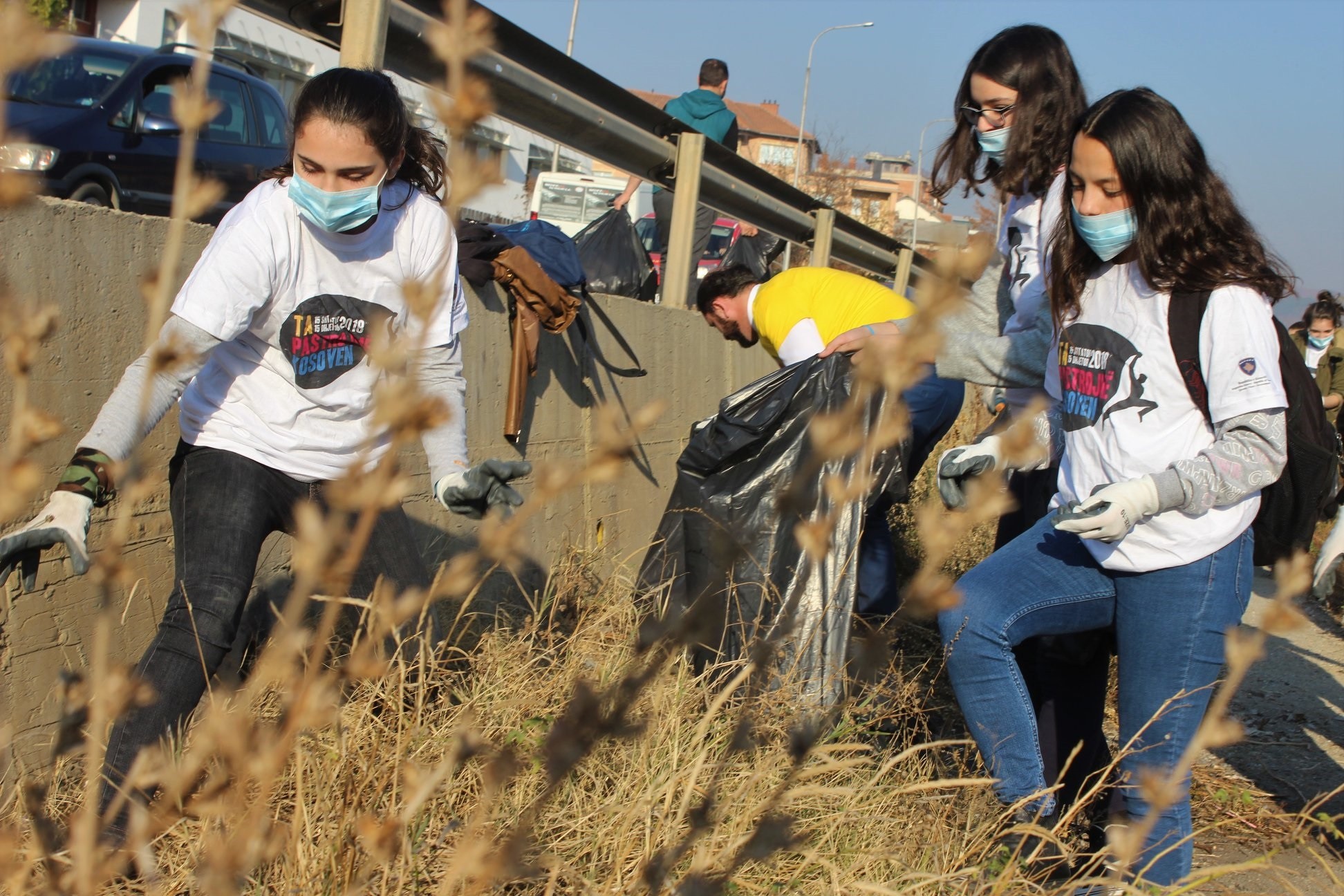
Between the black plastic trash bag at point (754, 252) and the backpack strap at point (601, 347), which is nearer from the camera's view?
the backpack strap at point (601, 347)

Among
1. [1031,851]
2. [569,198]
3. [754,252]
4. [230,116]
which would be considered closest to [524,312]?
[1031,851]

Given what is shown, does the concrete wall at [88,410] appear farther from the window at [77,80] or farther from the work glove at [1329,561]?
the window at [77,80]

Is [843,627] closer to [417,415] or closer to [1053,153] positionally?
[1053,153]

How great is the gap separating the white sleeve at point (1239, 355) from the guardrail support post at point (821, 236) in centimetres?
561

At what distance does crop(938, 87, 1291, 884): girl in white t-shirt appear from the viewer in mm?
2416

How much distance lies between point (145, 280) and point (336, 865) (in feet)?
2.65

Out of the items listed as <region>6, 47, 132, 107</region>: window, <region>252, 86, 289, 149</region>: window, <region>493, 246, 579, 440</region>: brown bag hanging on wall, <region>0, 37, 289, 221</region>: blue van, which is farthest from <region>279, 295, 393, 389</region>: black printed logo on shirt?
<region>252, 86, 289, 149</region>: window

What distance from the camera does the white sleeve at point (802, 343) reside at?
464 cm

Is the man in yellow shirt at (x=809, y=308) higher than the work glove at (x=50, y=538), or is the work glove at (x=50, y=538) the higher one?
the man in yellow shirt at (x=809, y=308)

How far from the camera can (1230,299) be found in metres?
2.45

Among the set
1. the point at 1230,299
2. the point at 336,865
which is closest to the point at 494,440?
the point at 1230,299

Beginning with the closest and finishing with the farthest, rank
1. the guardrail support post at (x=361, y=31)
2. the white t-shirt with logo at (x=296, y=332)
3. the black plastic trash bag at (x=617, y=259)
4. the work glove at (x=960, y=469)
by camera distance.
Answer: the white t-shirt with logo at (x=296, y=332) → the work glove at (x=960, y=469) → the guardrail support post at (x=361, y=31) → the black plastic trash bag at (x=617, y=259)

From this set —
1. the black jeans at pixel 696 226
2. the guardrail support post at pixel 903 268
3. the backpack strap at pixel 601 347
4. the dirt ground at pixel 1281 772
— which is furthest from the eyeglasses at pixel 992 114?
the guardrail support post at pixel 903 268

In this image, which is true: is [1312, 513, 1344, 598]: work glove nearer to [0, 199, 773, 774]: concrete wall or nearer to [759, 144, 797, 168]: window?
[0, 199, 773, 774]: concrete wall
